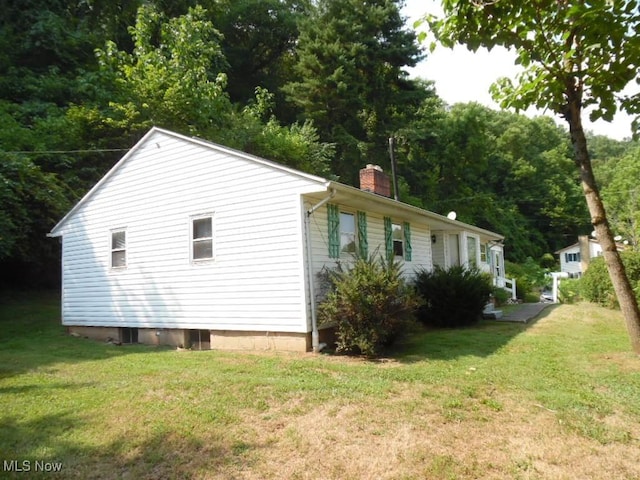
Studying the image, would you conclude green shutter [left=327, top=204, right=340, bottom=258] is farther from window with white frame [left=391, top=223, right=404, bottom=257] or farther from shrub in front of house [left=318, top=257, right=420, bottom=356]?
window with white frame [left=391, top=223, right=404, bottom=257]

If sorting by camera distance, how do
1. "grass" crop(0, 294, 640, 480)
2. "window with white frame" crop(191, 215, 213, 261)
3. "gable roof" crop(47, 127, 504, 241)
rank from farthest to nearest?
"window with white frame" crop(191, 215, 213, 261) < "gable roof" crop(47, 127, 504, 241) < "grass" crop(0, 294, 640, 480)

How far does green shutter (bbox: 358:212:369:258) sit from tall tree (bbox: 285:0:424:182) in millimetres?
16688

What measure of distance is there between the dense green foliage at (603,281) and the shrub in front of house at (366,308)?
10.0 metres

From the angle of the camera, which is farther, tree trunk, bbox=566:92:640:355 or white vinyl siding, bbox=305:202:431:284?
white vinyl siding, bbox=305:202:431:284

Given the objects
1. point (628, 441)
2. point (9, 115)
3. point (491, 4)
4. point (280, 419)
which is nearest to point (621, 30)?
point (491, 4)

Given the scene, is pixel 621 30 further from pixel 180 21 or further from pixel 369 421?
pixel 180 21

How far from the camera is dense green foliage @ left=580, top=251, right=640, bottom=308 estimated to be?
46.7 feet

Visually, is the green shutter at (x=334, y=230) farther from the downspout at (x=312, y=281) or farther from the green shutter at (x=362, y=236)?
the green shutter at (x=362, y=236)

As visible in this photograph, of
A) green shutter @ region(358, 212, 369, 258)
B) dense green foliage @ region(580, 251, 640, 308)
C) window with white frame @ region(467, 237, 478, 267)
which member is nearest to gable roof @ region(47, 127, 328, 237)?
green shutter @ region(358, 212, 369, 258)

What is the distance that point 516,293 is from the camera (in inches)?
906

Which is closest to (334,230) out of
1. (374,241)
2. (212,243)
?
(374,241)

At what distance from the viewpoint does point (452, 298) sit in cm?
1200

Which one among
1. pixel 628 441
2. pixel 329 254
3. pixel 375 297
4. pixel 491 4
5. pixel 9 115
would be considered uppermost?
pixel 9 115

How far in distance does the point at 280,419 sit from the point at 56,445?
7.33 ft
